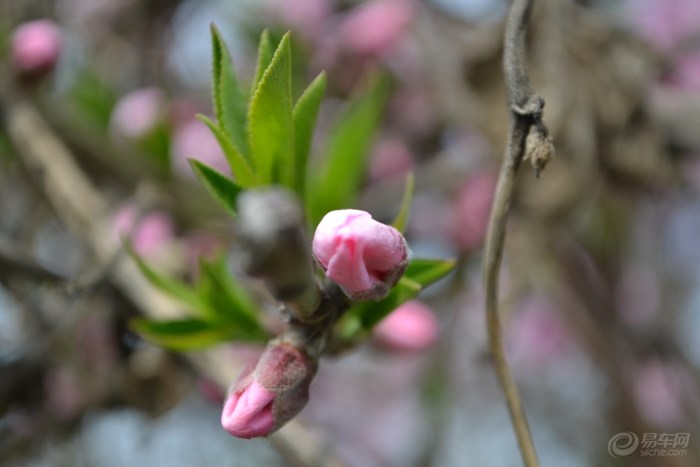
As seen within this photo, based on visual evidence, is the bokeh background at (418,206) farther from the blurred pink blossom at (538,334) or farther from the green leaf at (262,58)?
the green leaf at (262,58)

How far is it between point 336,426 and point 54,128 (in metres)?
1.64

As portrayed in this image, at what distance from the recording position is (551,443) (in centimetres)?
250

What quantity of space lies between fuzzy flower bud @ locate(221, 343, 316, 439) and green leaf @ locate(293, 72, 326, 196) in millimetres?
179

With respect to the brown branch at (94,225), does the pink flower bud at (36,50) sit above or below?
above

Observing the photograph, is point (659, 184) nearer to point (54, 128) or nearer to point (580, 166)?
point (580, 166)

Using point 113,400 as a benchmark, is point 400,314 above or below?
above

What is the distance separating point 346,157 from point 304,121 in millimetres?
401

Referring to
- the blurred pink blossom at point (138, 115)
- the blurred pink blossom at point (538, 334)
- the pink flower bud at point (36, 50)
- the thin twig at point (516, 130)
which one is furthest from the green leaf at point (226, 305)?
the blurred pink blossom at point (538, 334)

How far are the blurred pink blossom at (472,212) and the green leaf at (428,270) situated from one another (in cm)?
101

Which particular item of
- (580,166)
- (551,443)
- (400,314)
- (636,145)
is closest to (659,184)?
(636,145)

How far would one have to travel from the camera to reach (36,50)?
1673 mm

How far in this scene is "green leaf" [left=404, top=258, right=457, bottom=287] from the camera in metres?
0.89

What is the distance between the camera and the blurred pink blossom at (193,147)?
193 cm

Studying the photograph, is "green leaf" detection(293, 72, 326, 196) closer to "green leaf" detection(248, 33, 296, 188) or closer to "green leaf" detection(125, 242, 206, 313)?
"green leaf" detection(248, 33, 296, 188)
